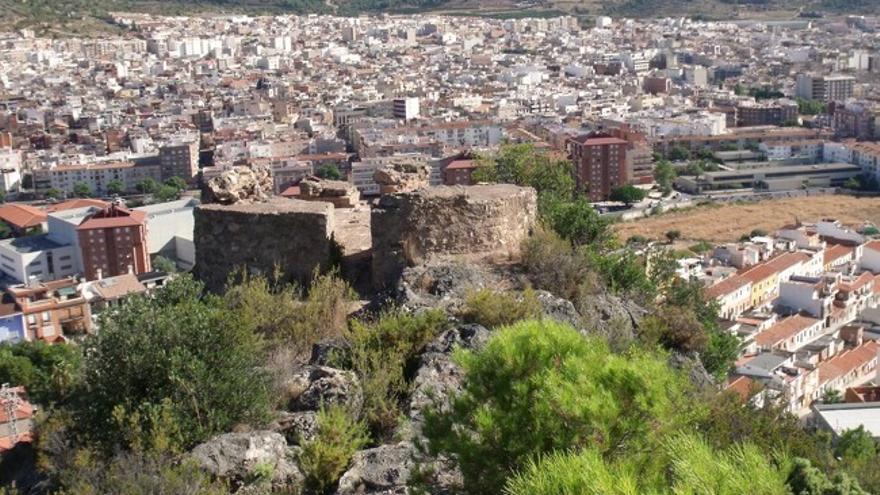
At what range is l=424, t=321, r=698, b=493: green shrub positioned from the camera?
11.3ft

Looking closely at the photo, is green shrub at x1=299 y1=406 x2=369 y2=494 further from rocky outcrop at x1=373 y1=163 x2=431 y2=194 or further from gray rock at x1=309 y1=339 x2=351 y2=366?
rocky outcrop at x1=373 y1=163 x2=431 y2=194

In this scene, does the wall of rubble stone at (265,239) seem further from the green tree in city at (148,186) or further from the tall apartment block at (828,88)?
the tall apartment block at (828,88)

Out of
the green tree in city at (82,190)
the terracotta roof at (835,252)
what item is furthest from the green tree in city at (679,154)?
the green tree in city at (82,190)

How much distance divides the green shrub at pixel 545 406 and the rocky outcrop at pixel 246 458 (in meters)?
1.02

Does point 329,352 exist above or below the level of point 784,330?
above

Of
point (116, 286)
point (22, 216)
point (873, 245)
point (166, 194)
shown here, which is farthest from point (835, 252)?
point (22, 216)

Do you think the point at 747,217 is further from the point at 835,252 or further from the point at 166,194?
the point at 166,194

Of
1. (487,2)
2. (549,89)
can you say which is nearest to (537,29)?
(487,2)

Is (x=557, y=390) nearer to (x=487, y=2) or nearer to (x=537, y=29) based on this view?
(x=537, y=29)

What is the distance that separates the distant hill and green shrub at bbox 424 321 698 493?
91020mm

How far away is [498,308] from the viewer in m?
5.73

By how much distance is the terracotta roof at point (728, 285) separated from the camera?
1956 centimetres

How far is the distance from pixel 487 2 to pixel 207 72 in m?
46.3

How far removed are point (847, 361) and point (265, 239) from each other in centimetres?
1281
